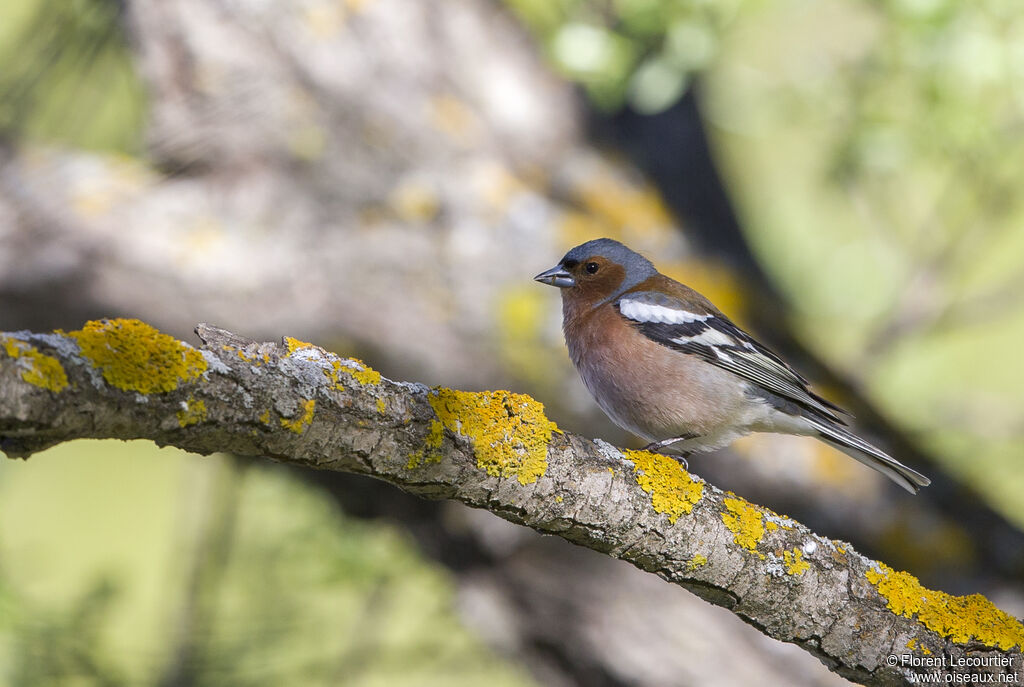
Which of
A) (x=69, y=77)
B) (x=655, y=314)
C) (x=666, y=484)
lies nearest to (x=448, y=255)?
(x=655, y=314)

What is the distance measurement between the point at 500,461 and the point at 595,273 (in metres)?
2.44

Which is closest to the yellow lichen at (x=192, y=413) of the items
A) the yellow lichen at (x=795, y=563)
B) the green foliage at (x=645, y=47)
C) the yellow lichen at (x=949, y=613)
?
the yellow lichen at (x=795, y=563)

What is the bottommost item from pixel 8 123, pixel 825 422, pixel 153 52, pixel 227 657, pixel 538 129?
pixel 227 657

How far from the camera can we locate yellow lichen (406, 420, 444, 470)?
2.30 metres

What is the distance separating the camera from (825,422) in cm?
419

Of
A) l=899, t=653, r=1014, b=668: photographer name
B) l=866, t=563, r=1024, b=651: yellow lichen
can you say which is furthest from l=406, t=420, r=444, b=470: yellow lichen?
l=899, t=653, r=1014, b=668: photographer name

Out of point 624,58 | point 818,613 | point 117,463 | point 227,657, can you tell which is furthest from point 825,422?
point 117,463

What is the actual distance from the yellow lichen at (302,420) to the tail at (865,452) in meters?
2.65

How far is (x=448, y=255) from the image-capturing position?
5.34 m

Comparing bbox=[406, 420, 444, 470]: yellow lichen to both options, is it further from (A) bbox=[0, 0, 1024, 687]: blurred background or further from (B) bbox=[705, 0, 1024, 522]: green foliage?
(B) bbox=[705, 0, 1024, 522]: green foliage

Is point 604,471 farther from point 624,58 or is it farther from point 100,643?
point 100,643

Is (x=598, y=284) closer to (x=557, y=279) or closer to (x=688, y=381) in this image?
(x=557, y=279)

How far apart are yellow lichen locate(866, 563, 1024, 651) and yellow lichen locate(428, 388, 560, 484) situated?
4.03ft

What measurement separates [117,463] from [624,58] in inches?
184
